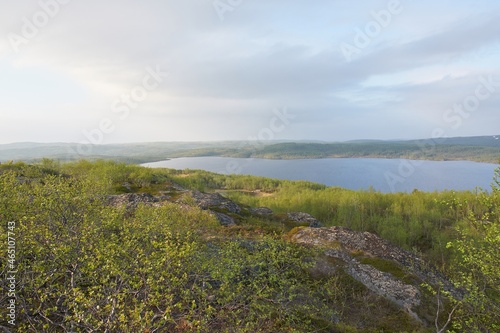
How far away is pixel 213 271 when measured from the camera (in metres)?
11.7

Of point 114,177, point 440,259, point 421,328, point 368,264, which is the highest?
point 114,177

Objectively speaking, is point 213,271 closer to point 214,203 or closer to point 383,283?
point 383,283

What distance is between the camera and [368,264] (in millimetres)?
27094

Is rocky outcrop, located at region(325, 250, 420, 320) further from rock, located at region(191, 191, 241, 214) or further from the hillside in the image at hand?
rock, located at region(191, 191, 241, 214)

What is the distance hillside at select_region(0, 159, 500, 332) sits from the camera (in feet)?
33.5

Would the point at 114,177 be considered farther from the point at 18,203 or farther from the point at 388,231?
the point at 388,231

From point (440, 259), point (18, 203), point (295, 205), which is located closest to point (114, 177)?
point (295, 205)

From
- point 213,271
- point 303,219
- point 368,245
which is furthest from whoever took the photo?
point 303,219

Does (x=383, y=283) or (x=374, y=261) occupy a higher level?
(x=374, y=261)

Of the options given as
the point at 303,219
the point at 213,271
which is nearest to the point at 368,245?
the point at 213,271

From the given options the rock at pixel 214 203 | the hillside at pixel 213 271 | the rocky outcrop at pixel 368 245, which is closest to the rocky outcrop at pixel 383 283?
the hillside at pixel 213 271

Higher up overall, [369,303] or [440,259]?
[369,303]

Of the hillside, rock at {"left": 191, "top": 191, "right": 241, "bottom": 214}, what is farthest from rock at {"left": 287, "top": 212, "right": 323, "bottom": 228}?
rock at {"left": 191, "top": 191, "right": 241, "bottom": 214}

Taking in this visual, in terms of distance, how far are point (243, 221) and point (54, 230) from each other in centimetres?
3374
